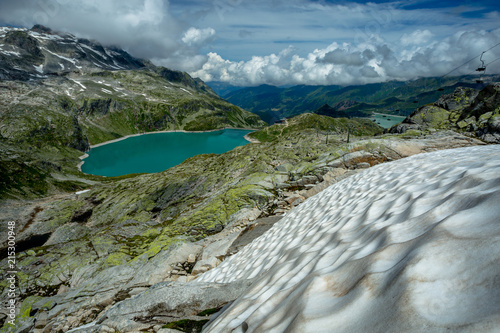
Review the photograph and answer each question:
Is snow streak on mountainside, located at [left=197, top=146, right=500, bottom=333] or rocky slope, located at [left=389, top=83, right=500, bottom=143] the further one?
rocky slope, located at [left=389, top=83, right=500, bottom=143]

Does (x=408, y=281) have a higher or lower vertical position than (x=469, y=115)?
higher

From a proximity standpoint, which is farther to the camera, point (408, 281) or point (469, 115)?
point (469, 115)

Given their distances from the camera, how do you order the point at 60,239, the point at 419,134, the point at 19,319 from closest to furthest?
1. the point at 19,319
2. the point at 419,134
3. the point at 60,239

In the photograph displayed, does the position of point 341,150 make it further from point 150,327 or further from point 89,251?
point 89,251

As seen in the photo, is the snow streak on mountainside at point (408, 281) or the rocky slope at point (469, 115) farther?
the rocky slope at point (469, 115)

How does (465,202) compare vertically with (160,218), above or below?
above

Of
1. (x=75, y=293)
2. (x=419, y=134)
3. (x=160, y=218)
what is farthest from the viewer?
(x=160, y=218)

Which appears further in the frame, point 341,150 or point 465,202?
point 341,150

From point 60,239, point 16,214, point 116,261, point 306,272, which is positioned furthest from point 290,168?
point 16,214
